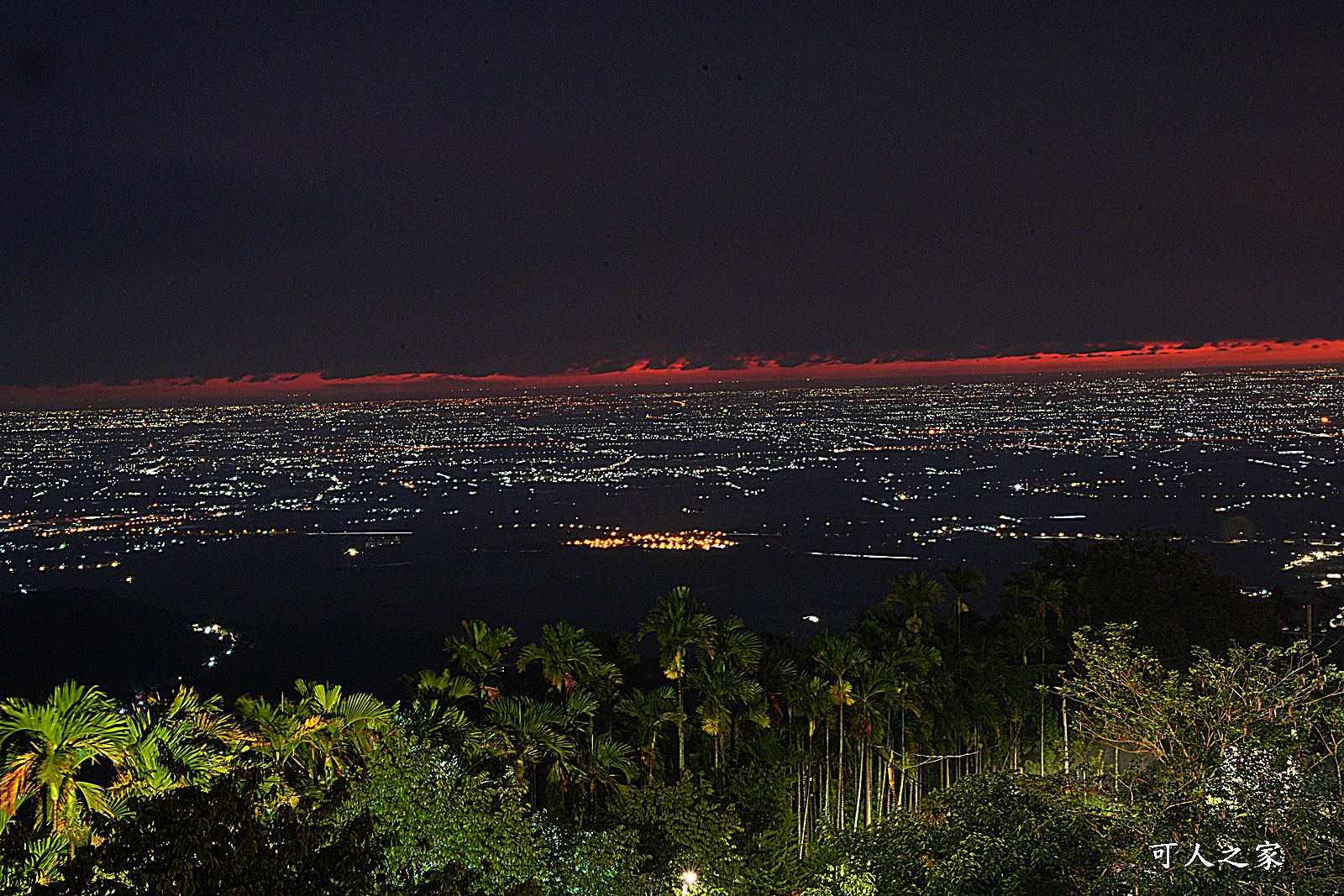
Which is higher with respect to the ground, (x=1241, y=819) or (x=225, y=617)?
(x=1241, y=819)

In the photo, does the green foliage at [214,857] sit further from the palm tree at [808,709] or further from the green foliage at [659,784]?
the palm tree at [808,709]

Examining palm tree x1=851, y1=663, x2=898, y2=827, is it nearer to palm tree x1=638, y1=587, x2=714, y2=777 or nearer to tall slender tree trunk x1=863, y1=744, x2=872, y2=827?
tall slender tree trunk x1=863, y1=744, x2=872, y2=827

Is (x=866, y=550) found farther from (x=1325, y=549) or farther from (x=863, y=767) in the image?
(x=863, y=767)

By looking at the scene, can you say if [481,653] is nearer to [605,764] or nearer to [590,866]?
[605,764]

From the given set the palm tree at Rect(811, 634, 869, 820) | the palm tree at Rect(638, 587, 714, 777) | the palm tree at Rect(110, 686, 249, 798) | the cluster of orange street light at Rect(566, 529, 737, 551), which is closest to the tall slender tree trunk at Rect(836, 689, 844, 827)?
the palm tree at Rect(811, 634, 869, 820)

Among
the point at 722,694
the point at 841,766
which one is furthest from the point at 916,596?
the point at 722,694

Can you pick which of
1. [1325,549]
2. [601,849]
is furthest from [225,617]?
[1325,549]
